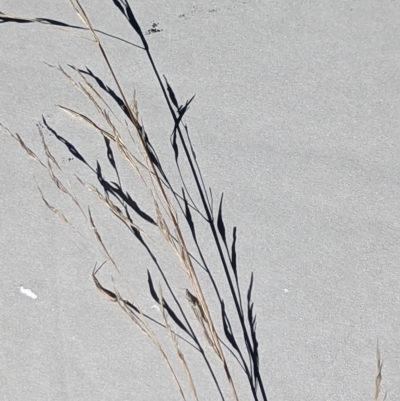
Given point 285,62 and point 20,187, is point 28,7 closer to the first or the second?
point 20,187

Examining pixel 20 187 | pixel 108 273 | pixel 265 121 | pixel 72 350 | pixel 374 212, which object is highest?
pixel 265 121

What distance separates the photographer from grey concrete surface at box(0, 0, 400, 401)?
1248mm

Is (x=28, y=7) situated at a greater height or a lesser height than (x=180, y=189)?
greater

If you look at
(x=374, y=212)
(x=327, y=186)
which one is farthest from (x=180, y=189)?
(x=374, y=212)

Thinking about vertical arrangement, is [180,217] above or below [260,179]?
below

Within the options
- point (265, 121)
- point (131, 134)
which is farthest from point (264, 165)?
point (131, 134)

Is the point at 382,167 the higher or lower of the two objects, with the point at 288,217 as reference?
higher

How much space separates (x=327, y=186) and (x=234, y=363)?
0.46 m

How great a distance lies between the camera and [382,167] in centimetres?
125

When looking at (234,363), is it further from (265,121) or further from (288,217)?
(265,121)

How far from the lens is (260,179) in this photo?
1.27 metres

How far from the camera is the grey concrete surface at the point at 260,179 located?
1248 millimetres

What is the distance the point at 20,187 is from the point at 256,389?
719mm

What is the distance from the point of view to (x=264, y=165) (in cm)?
127
